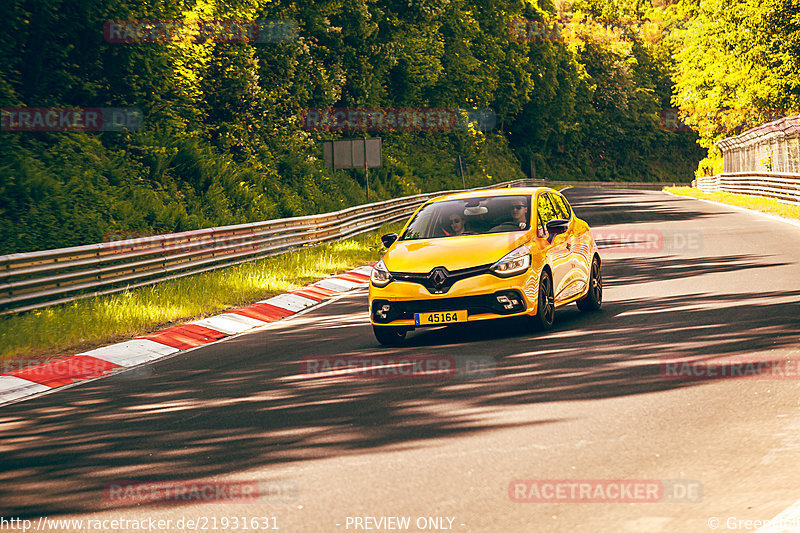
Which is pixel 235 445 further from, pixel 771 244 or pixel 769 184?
pixel 769 184

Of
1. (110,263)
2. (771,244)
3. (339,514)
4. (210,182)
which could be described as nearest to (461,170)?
(210,182)

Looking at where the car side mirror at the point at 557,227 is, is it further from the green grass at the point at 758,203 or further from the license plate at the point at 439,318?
the green grass at the point at 758,203

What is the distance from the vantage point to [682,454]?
19.4 feet

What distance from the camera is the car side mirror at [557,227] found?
11438mm

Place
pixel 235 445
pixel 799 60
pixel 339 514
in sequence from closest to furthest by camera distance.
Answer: pixel 339 514 < pixel 235 445 < pixel 799 60

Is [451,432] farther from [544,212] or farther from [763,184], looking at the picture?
[763,184]

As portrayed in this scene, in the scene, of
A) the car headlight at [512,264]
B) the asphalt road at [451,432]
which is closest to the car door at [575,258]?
the asphalt road at [451,432]

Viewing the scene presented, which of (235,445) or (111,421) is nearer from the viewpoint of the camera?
(235,445)

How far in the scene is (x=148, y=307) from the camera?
14062 mm

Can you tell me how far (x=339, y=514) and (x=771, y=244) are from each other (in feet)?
57.3

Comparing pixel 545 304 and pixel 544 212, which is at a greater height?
pixel 544 212

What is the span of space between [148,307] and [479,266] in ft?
18.8

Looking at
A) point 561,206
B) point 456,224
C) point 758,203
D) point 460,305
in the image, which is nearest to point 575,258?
point 561,206

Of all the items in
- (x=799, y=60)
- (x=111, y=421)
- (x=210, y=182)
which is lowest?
(x=111, y=421)
